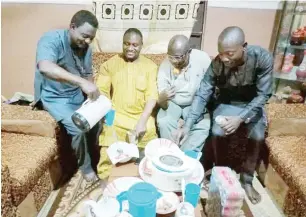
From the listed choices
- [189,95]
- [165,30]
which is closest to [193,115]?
[189,95]

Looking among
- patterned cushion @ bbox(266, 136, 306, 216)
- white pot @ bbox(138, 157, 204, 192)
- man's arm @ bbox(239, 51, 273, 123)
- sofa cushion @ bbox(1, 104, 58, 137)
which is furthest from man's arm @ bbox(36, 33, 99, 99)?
patterned cushion @ bbox(266, 136, 306, 216)

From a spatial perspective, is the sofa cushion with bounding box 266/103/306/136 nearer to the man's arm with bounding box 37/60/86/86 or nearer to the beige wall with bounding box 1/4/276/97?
the beige wall with bounding box 1/4/276/97

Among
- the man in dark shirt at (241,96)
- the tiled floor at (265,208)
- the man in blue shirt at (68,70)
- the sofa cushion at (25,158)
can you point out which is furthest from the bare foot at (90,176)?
the tiled floor at (265,208)

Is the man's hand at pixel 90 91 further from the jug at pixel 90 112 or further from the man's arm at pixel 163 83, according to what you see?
the man's arm at pixel 163 83

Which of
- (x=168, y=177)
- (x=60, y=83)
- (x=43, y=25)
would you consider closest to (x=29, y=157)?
(x=60, y=83)

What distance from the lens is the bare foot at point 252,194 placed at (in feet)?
6.87

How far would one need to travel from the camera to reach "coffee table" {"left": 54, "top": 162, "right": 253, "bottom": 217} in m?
1.66

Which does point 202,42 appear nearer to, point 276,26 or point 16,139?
point 276,26

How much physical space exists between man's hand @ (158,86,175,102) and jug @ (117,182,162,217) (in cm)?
96

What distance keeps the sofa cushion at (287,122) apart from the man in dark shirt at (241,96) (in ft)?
0.22

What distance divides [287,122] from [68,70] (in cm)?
142

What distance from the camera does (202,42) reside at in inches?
111

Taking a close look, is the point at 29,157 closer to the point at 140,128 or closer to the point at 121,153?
the point at 121,153

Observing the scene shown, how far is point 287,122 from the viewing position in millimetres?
2109
